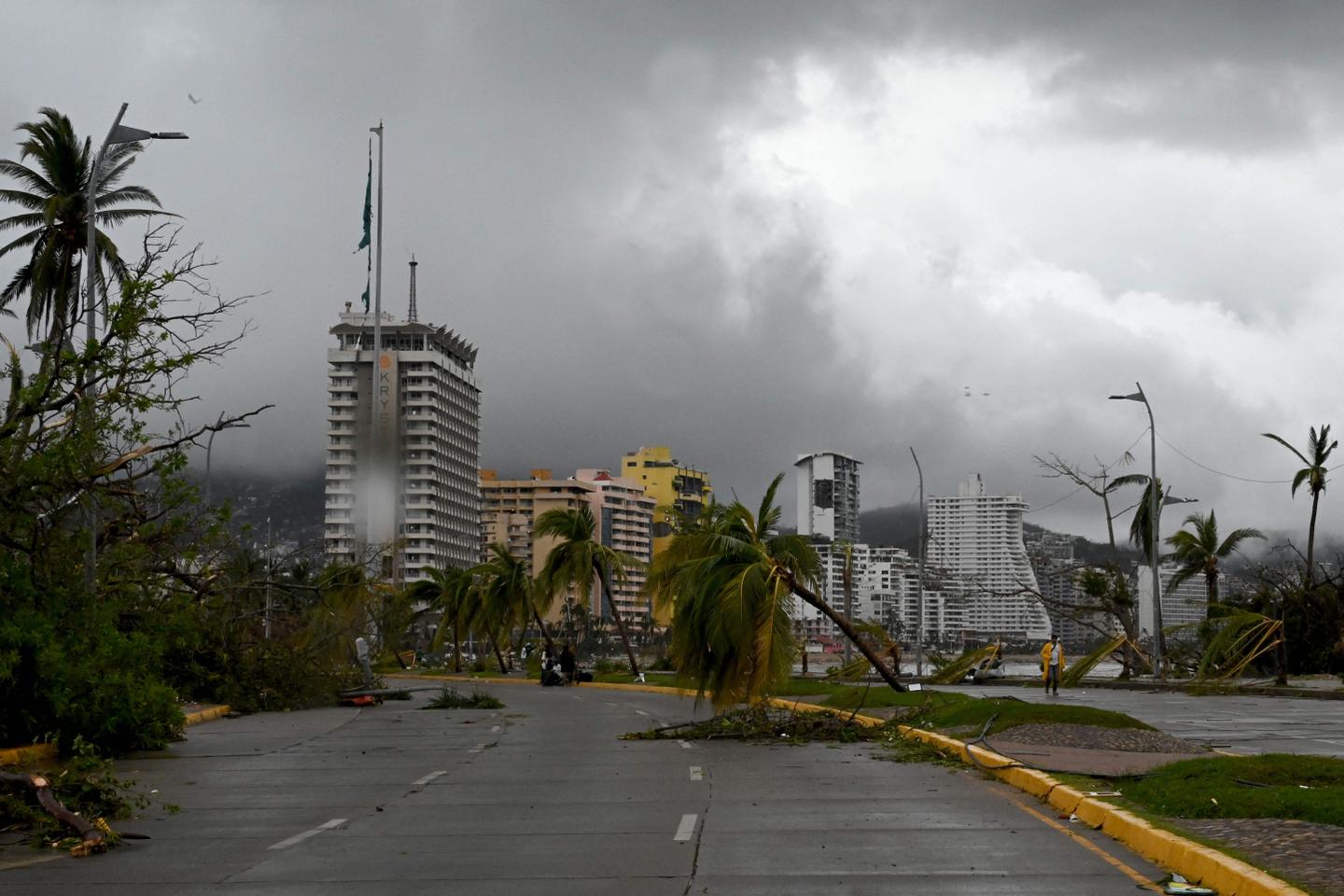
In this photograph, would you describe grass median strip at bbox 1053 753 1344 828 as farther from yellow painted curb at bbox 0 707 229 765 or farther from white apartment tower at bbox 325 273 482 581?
white apartment tower at bbox 325 273 482 581

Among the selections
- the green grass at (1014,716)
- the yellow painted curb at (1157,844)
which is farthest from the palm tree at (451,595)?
the yellow painted curb at (1157,844)

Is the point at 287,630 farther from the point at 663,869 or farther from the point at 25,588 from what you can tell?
the point at 663,869

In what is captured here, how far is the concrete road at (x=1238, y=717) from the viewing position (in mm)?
21734

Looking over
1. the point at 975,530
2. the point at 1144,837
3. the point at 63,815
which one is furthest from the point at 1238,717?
the point at 975,530

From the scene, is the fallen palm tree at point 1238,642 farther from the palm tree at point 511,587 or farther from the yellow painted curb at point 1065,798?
the palm tree at point 511,587

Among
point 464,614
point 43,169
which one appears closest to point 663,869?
point 43,169

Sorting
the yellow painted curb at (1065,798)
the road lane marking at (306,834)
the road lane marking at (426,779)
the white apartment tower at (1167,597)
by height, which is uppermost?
the white apartment tower at (1167,597)

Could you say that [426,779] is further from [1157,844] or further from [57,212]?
[57,212]

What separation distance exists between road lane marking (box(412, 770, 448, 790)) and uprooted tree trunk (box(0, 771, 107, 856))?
501cm

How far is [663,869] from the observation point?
10.6 meters

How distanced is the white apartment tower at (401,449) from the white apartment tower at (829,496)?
3706 cm

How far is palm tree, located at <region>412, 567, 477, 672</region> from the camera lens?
7181 centimetres

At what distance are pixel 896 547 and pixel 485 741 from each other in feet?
485

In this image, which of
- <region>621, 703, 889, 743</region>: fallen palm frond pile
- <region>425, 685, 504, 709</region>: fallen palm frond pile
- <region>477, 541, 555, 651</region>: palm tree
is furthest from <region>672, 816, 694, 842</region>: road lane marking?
<region>477, 541, 555, 651</region>: palm tree
